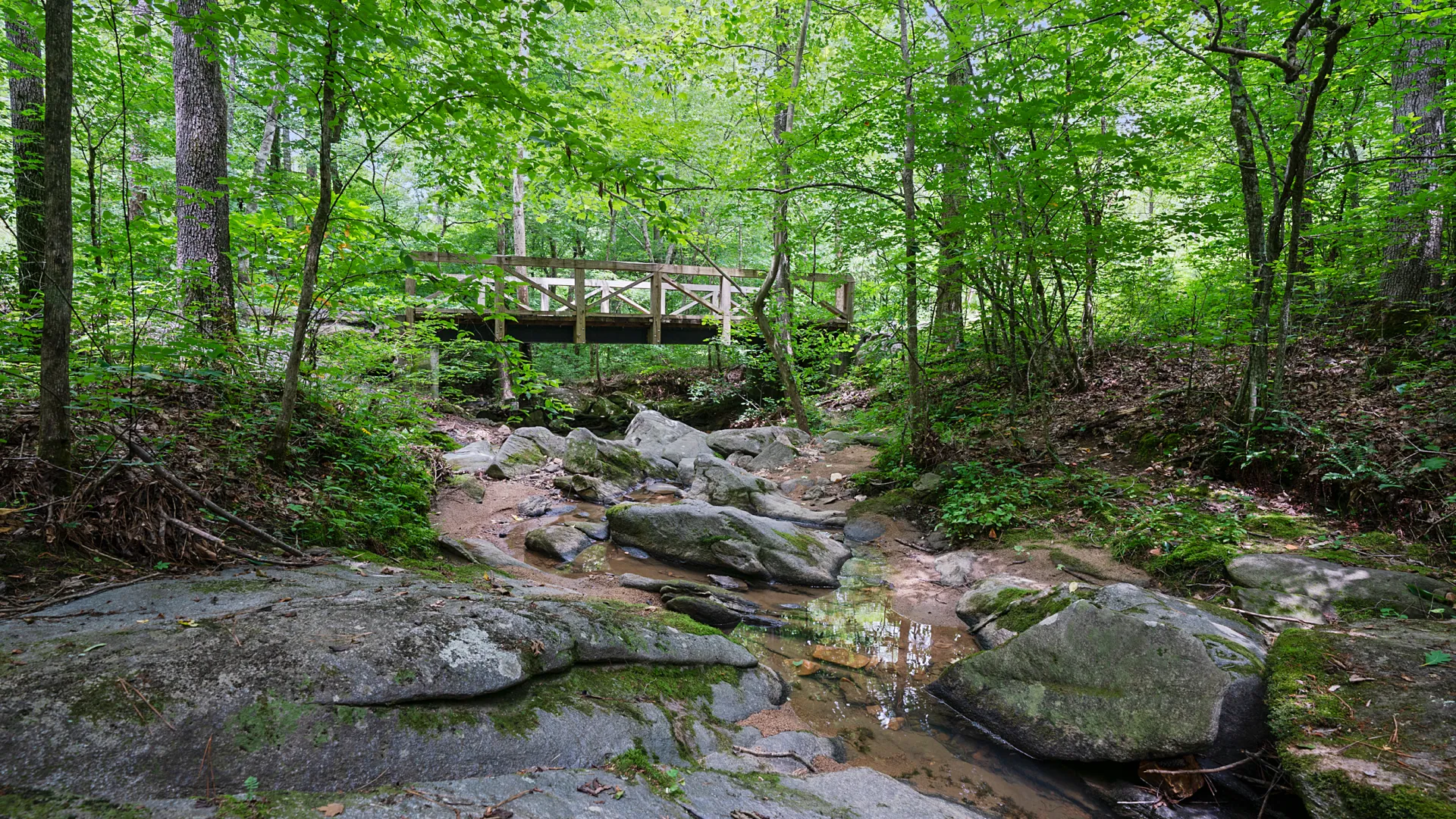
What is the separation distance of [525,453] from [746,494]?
390 centimetres

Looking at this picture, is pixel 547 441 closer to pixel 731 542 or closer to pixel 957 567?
pixel 731 542

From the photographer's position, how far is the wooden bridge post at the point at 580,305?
523 inches

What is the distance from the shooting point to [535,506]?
7.89 m

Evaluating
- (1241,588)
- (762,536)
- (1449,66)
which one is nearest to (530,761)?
(762,536)

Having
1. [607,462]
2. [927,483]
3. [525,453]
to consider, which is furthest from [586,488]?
[927,483]

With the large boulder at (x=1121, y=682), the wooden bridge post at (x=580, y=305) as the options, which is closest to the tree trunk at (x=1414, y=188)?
the large boulder at (x=1121, y=682)

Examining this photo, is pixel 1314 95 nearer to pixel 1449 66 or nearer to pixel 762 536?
pixel 1449 66

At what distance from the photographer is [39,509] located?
265 cm

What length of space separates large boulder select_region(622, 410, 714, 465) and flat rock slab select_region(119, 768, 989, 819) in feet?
27.1

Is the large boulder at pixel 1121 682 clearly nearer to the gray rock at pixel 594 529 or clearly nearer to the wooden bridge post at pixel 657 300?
the gray rock at pixel 594 529

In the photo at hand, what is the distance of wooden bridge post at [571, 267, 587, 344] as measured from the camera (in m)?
13.3

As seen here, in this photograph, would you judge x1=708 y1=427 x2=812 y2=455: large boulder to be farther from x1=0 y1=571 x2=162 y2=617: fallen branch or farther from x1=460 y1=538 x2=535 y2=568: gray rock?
x1=0 y1=571 x2=162 y2=617: fallen branch

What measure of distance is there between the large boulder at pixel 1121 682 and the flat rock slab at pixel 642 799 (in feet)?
3.15

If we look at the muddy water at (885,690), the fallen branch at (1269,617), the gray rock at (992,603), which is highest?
the fallen branch at (1269,617)
